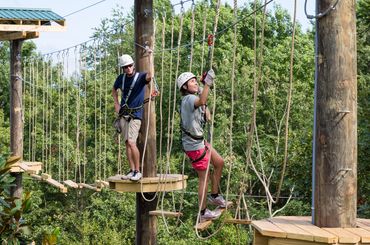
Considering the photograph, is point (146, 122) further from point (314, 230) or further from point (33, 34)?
point (33, 34)

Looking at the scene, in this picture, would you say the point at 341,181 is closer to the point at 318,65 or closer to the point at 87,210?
the point at 318,65

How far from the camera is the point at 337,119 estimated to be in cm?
294

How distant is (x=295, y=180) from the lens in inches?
420

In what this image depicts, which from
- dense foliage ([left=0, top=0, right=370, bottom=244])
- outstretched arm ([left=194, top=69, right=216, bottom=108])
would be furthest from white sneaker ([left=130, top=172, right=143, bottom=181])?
dense foliage ([left=0, top=0, right=370, bottom=244])

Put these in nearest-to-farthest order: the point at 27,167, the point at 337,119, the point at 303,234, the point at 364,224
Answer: the point at 303,234 < the point at 337,119 < the point at 364,224 < the point at 27,167

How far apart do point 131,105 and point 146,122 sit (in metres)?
0.50

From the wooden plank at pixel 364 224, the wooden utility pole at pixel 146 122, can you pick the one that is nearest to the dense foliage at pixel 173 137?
the wooden utility pole at pixel 146 122

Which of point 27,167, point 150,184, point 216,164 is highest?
point 216,164

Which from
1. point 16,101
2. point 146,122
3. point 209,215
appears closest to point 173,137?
point 16,101

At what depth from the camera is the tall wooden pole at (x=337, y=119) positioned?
294 centimetres

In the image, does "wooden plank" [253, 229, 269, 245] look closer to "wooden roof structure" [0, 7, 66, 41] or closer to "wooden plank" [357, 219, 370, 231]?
Result: "wooden plank" [357, 219, 370, 231]

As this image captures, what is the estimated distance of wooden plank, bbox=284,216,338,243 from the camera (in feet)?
8.95

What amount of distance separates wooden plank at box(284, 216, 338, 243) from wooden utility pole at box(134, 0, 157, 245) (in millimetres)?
2640

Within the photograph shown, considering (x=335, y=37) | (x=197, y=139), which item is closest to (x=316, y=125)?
(x=335, y=37)
